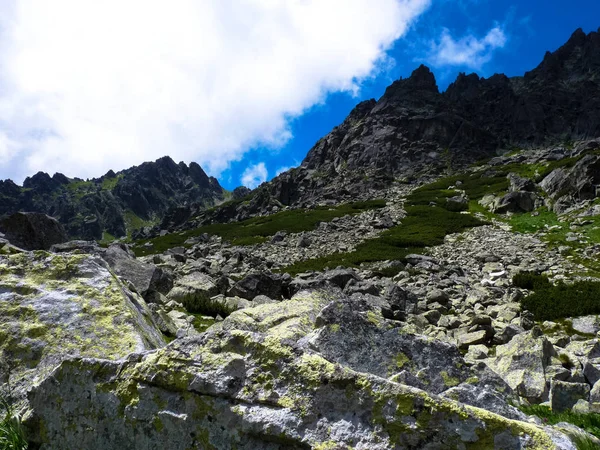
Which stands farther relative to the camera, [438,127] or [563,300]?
[438,127]

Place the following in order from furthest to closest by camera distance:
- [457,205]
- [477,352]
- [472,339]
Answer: [457,205], [472,339], [477,352]

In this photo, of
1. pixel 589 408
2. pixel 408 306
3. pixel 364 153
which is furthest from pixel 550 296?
pixel 364 153

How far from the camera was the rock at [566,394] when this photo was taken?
6.55m

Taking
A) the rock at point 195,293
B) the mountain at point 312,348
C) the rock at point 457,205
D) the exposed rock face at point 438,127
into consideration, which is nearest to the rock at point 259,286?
the mountain at point 312,348

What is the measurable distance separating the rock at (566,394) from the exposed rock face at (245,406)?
4885mm

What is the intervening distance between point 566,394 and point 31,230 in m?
24.9

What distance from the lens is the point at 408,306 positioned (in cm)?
1606

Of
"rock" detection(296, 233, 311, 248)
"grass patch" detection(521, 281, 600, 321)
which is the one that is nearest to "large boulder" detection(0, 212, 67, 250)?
"grass patch" detection(521, 281, 600, 321)

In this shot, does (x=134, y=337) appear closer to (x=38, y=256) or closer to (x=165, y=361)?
(x=165, y=361)

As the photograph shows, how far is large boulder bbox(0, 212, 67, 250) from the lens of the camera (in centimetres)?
2038

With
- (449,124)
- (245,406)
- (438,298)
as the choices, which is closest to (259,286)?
(438,298)

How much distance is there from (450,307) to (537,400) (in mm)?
9467

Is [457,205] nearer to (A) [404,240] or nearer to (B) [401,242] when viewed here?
Answer: (A) [404,240]

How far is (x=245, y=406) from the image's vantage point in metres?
3.26
